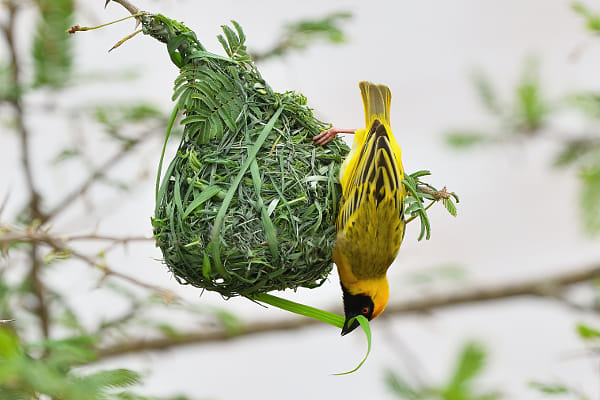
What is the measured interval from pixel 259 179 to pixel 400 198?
0.32m

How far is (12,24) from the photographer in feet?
7.00

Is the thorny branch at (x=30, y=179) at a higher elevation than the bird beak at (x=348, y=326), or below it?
higher

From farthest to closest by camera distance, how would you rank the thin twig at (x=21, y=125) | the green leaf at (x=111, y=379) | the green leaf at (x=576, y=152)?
1. the green leaf at (x=576, y=152)
2. the thin twig at (x=21, y=125)
3. the green leaf at (x=111, y=379)

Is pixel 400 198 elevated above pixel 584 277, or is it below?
below

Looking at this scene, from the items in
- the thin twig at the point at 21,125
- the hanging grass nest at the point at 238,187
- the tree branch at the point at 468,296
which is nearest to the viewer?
the hanging grass nest at the point at 238,187

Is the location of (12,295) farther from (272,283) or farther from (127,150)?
(272,283)

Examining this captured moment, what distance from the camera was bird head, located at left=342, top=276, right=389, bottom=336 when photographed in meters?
1.51

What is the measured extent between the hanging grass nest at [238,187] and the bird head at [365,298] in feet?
0.40

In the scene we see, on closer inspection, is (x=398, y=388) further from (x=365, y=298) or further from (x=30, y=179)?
(x=30, y=179)

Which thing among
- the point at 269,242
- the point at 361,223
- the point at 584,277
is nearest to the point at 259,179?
Answer: the point at 269,242

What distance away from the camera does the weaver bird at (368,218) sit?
4.56ft

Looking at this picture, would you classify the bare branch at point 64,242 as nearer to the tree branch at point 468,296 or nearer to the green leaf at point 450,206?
the green leaf at point 450,206

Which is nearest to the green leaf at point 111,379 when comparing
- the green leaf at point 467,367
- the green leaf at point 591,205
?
the green leaf at point 467,367

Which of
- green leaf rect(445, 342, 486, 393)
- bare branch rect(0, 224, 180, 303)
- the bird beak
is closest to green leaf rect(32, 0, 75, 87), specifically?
bare branch rect(0, 224, 180, 303)
